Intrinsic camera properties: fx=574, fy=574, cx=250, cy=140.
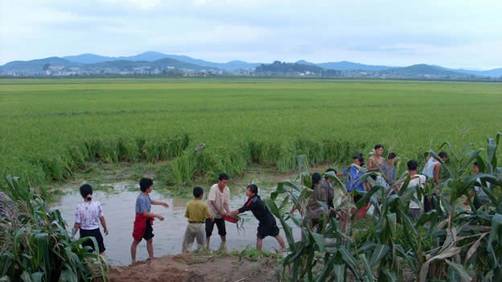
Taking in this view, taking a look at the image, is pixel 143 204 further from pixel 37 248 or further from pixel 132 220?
pixel 132 220

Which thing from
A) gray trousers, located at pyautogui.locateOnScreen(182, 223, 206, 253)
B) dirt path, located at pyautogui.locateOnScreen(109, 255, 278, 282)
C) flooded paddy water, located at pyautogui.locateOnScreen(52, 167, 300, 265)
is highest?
dirt path, located at pyautogui.locateOnScreen(109, 255, 278, 282)

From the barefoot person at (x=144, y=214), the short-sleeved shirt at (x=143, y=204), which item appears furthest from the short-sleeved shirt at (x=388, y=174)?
the short-sleeved shirt at (x=143, y=204)

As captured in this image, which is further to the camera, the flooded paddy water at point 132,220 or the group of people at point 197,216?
the flooded paddy water at point 132,220

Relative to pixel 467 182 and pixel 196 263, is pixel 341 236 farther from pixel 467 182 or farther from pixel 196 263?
pixel 196 263

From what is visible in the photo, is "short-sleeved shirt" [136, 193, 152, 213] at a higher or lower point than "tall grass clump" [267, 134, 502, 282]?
lower

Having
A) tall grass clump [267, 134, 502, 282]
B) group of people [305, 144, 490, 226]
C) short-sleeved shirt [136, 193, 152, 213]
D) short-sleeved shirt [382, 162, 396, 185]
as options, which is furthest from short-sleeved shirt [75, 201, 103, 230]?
short-sleeved shirt [382, 162, 396, 185]

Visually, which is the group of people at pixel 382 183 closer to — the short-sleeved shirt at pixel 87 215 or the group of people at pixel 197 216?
the group of people at pixel 197 216

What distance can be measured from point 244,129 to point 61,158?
7472 mm

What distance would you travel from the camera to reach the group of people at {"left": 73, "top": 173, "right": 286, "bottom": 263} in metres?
6.94

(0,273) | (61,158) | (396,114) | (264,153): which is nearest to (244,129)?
(264,153)

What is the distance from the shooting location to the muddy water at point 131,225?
8820 mm

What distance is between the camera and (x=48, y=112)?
2823cm

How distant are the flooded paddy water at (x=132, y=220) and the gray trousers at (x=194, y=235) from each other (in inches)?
26.8

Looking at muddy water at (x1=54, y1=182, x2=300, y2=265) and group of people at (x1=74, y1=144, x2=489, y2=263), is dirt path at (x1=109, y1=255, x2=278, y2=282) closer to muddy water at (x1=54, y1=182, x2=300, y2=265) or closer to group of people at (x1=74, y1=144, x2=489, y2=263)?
group of people at (x1=74, y1=144, x2=489, y2=263)
